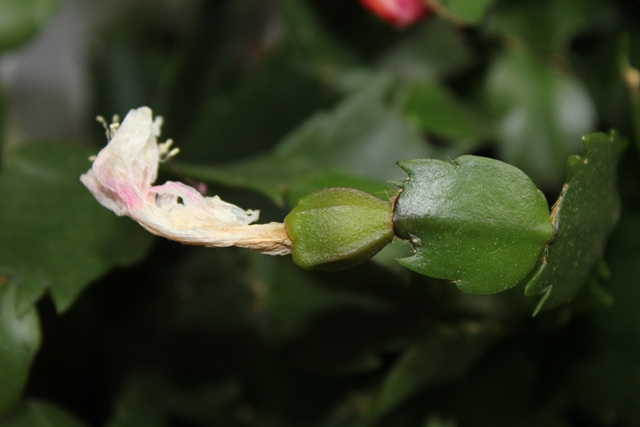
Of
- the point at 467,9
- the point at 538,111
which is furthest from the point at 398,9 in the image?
the point at 538,111

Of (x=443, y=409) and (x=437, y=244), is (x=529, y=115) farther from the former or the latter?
(x=437, y=244)

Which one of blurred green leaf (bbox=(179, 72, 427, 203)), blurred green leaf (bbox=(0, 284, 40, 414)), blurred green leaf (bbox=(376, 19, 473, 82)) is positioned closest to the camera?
blurred green leaf (bbox=(0, 284, 40, 414))

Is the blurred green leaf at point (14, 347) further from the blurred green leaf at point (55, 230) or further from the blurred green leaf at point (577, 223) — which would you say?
the blurred green leaf at point (577, 223)

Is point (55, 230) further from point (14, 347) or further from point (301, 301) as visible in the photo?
point (301, 301)

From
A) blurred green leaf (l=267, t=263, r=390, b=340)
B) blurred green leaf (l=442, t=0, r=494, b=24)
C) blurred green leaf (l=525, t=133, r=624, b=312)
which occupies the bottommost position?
blurred green leaf (l=267, t=263, r=390, b=340)

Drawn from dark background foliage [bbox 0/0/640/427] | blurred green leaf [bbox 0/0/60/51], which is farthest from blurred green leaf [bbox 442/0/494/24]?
blurred green leaf [bbox 0/0/60/51]

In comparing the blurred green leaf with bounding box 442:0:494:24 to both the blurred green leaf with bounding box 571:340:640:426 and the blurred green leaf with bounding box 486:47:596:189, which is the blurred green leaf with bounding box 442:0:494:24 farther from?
the blurred green leaf with bounding box 571:340:640:426

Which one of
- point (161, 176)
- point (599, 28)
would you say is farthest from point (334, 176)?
point (599, 28)
